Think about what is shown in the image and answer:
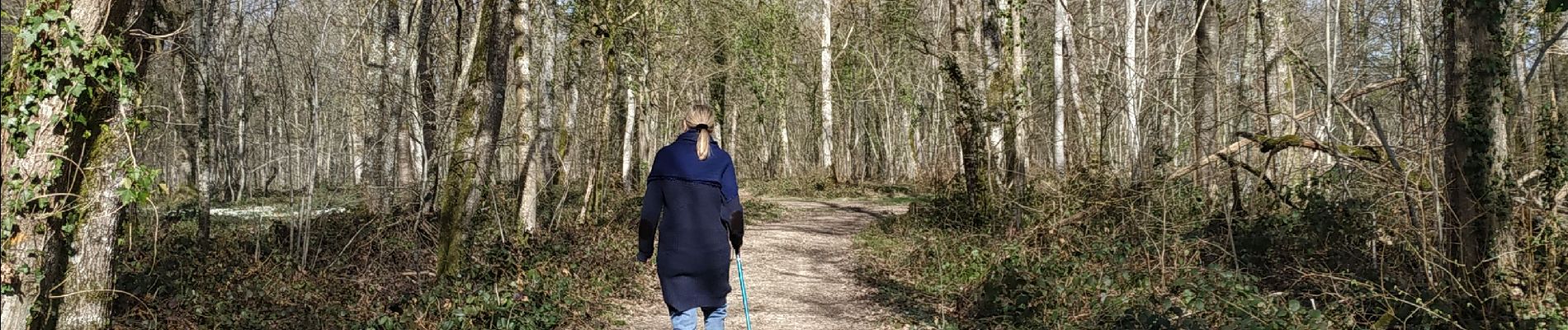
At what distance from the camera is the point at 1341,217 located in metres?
8.74

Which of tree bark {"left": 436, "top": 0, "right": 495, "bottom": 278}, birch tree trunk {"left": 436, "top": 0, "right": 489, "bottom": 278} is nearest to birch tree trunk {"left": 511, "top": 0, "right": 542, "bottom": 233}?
tree bark {"left": 436, "top": 0, "right": 495, "bottom": 278}

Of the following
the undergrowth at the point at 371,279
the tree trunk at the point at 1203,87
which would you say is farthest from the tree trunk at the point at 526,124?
the tree trunk at the point at 1203,87

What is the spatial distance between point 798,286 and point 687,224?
508cm

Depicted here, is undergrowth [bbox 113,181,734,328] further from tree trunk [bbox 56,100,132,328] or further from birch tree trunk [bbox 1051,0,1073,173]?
birch tree trunk [bbox 1051,0,1073,173]

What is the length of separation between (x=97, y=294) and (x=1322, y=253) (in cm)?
917

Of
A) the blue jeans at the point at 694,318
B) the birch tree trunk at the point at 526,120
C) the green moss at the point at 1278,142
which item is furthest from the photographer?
the birch tree trunk at the point at 526,120

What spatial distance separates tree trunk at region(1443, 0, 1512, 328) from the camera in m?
6.28

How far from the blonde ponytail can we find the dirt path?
9.51 feet

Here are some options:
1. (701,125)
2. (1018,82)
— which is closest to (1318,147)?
(701,125)

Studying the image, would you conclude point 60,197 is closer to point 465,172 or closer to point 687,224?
point 465,172

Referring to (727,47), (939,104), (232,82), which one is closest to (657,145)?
(727,47)

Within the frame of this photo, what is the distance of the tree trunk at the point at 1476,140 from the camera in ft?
20.6

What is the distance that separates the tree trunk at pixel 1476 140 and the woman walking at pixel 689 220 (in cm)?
459

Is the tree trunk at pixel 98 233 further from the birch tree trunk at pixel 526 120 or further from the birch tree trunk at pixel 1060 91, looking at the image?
the birch tree trunk at pixel 1060 91
